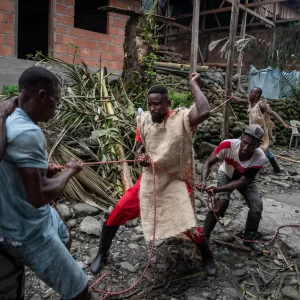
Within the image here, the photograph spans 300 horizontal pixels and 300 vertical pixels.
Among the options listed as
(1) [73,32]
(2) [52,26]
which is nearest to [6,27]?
(2) [52,26]

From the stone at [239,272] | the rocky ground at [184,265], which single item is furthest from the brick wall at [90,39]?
the stone at [239,272]

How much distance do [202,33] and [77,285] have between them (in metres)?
14.0

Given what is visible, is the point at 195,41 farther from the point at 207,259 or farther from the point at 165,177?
the point at 207,259

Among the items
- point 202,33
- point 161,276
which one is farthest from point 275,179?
point 202,33

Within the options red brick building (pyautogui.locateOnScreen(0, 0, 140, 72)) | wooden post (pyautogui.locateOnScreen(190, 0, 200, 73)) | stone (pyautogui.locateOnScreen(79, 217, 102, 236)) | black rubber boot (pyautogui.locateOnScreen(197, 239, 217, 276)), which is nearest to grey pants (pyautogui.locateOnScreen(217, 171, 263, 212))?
black rubber boot (pyautogui.locateOnScreen(197, 239, 217, 276))

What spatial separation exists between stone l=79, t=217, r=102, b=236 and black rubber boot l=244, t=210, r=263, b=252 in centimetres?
161

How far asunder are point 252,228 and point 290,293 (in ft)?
2.63

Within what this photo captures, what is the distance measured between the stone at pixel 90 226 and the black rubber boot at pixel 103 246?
1.77 feet

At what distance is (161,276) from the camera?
2832 millimetres

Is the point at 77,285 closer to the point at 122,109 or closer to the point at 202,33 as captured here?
the point at 122,109

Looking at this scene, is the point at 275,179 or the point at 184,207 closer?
the point at 184,207

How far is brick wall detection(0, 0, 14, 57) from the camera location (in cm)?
628

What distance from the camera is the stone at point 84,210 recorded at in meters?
3.69

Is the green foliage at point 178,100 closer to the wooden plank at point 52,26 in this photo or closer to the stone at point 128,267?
the wooden plank at point 52,26
